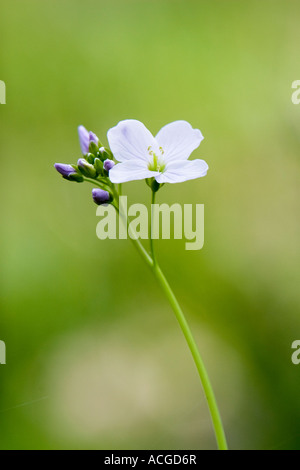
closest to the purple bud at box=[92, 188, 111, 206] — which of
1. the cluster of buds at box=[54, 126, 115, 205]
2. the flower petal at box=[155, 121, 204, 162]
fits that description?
the cluster of buds at box=[54, 126, 115, 205]

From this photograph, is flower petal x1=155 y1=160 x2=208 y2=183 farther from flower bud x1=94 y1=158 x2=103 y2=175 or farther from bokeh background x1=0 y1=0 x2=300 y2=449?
bokeh background x1=0 y1=0 x2=300 y2=449

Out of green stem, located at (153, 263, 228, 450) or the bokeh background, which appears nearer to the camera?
green stem, located at (153, 263, 228, 450)

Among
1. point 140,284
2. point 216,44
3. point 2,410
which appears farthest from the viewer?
point 216,44

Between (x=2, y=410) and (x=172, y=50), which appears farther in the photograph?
(x=172, y=50)

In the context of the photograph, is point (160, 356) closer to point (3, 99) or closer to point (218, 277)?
point (218, 277)

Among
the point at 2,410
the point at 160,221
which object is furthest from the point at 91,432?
the point at 160,221

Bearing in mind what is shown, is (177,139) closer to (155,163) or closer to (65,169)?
(155,163)

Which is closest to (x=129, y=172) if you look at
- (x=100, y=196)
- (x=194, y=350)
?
(x=100, y=196)

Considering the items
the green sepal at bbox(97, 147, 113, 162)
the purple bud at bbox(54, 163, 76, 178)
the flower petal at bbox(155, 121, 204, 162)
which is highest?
the flower petal at bbox(155, 121, 204, 162)
